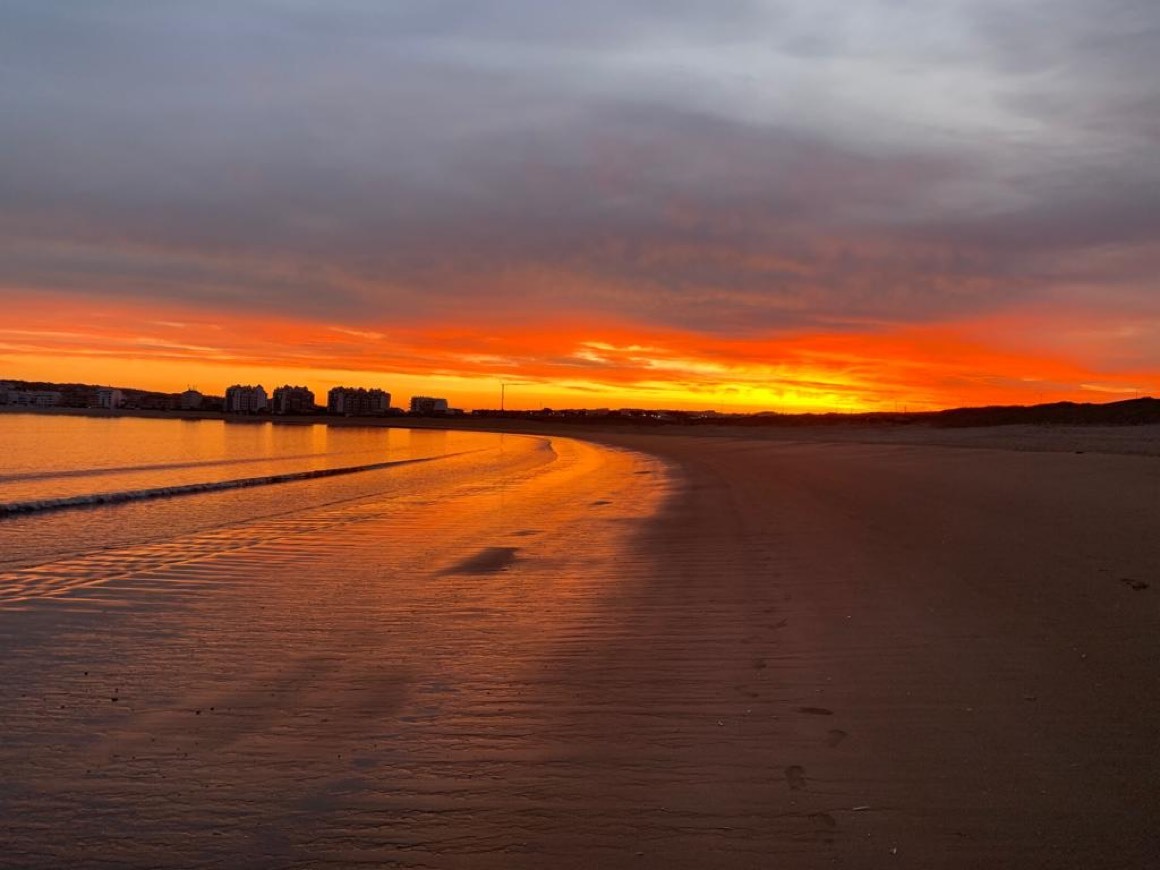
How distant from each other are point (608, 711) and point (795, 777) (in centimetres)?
149

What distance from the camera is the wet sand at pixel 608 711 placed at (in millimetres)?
3980

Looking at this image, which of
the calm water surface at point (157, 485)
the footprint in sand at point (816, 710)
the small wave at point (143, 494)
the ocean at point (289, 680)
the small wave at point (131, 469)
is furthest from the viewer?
the small wave at point (131, 469)

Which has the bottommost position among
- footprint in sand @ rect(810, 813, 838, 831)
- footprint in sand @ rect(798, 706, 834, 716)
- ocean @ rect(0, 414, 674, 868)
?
ocean @ rect(0, 414, 674, 868)

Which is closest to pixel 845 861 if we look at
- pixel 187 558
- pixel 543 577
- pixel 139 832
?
pixel 139 832

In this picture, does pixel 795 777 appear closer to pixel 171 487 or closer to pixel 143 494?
pixel 143 494

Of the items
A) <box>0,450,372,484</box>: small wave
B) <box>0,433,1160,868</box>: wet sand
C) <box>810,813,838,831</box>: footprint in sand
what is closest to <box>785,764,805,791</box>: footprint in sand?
<box>0,433,1160,868</box>: wet sand

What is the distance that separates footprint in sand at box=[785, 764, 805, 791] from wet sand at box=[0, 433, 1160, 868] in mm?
78

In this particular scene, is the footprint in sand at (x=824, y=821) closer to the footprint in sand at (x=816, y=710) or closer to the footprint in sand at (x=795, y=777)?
the footprint in sand at (x=795, y=777)

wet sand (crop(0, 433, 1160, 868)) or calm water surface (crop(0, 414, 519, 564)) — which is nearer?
wet sand (crop(0, 433, 1160, 868))

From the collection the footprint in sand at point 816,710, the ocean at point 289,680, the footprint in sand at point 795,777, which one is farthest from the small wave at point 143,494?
the footprint in sand at point 795,777

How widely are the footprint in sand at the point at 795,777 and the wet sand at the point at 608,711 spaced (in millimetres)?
78

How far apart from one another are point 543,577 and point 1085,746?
7.08 metres

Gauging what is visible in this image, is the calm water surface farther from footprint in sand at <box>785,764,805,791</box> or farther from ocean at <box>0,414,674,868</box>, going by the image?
footprint in sand at <box>785,764,805,791</box>

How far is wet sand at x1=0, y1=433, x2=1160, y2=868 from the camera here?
3.98m
